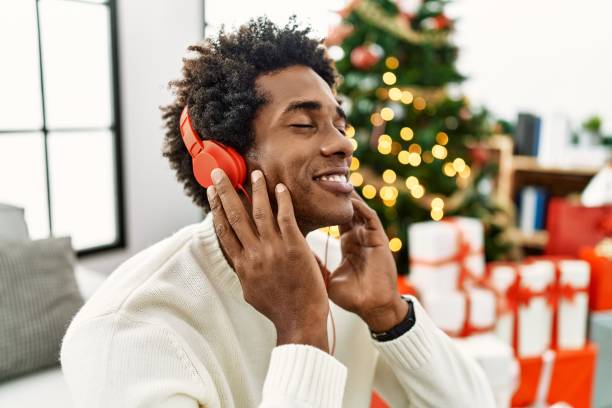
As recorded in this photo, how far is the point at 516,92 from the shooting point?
364cm

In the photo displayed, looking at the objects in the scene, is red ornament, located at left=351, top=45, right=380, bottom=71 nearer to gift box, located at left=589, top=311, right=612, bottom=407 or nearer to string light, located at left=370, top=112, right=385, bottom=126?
string light, located at left=370, top=112, right=385, bottom=126

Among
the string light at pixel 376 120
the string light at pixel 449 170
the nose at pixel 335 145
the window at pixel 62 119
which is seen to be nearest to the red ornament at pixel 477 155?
the string light at pixel 449 170

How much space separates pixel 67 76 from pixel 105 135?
32 cm

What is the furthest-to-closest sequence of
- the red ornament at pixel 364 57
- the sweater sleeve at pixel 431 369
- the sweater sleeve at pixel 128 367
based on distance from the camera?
the red ornament at pixel 364 57 < the sweater sleeve at pixel 431 369 < the sweater sleeve at pixel 128 367

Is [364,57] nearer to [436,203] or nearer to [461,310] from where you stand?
[436,203]

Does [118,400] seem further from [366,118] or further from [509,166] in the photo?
[509,166]

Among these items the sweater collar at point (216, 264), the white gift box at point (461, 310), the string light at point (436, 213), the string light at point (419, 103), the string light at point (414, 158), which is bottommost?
the white gift box at point (461, 310)

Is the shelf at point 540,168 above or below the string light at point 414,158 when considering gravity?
below

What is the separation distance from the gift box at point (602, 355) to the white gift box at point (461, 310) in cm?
56

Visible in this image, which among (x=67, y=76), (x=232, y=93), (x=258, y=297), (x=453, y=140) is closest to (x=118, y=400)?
(x=258, y=297)

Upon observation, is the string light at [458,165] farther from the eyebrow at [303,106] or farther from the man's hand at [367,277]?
the eyebrow at [303,106]

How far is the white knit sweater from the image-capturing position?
0.72 metres

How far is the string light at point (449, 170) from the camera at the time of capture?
2.57 metres

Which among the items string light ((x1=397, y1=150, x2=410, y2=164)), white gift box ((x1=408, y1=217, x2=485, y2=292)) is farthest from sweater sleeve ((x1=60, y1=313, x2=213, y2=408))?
string light ((x1=397, y1=150, x2=410, y2=164))
